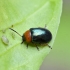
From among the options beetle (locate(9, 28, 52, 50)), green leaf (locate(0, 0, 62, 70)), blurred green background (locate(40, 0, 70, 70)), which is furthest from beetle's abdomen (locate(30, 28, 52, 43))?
blurred green background (locate(40, 0, 70, 70))

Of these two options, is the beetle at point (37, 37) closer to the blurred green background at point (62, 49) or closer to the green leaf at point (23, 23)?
the green leaf at point (23, 23)

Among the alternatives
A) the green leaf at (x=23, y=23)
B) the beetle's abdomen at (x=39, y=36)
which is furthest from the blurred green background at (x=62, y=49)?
the green leaf at (x=23, y=23)

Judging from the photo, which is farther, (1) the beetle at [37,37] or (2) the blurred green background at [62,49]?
(2) the blurred green background at [62,49]

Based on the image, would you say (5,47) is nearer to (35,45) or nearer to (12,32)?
(12,32)

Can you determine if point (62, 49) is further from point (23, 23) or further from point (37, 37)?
point (23, 23)

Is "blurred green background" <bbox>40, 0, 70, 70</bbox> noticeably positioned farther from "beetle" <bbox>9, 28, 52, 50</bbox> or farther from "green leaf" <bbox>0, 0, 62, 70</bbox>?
"green leaf" <bbox>0, 0, 62, 70</bbox>
